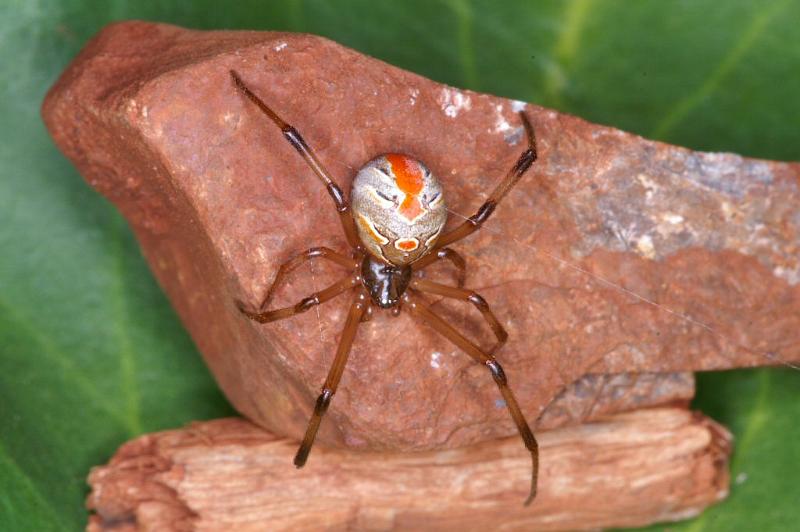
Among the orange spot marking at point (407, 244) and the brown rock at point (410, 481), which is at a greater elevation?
the orange spot marking at point (407, 244)

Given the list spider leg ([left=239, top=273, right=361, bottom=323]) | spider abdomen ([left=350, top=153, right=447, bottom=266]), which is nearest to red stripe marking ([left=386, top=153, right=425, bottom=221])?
spider abdomen ([left=350, top=153, right=447, bottom=266])

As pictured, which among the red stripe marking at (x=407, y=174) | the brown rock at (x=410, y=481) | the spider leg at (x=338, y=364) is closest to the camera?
the red stripe marking at (x=407, y=174)

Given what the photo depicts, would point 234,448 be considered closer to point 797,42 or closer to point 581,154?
point 581,154

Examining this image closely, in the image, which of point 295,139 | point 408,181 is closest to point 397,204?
point 408,181

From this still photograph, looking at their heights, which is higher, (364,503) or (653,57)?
(653,57)

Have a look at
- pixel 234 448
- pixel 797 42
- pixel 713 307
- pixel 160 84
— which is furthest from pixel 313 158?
pixel 797 42

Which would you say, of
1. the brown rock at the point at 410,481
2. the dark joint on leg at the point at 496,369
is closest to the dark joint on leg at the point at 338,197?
the dark joint on leg at the point at 496,369

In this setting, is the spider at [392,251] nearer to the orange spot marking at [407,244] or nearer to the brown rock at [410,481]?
the orange spot marking at [407,244]
